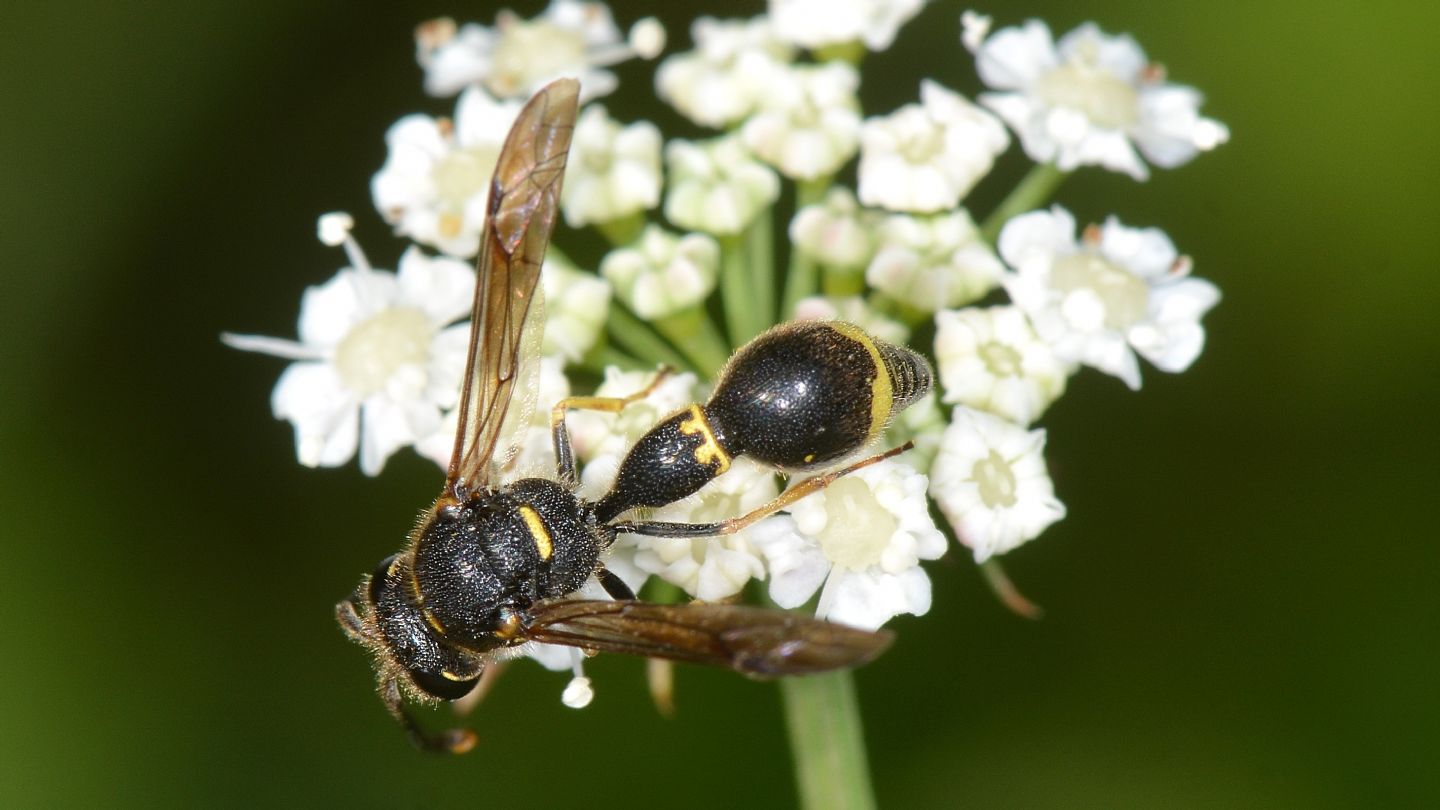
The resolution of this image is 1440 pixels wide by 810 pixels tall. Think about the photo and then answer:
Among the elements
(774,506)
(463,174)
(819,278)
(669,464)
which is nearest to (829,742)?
(774,506)

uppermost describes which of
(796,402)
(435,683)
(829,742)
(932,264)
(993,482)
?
(796,402)

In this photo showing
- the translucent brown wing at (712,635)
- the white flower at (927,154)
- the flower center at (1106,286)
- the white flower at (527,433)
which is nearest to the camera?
the translucent brown wing at (712,635)

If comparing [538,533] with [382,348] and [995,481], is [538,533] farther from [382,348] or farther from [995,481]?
[995,481]

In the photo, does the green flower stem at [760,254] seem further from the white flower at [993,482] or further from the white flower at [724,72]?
the white flower at [993,482]

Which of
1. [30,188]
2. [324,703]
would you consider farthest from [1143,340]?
[30,188]

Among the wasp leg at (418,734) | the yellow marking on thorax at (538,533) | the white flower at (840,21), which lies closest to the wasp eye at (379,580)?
the wasp leg at (418,734)

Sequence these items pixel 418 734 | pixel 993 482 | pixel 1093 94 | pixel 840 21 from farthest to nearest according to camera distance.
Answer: pixel 840 21 → pixel 1093 94 → pixel 418 734 → pixel 993 482

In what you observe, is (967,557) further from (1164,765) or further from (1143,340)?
(1143,340)
